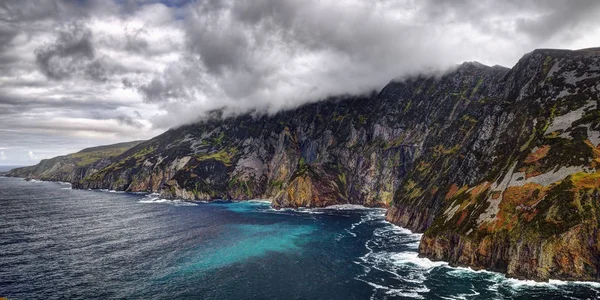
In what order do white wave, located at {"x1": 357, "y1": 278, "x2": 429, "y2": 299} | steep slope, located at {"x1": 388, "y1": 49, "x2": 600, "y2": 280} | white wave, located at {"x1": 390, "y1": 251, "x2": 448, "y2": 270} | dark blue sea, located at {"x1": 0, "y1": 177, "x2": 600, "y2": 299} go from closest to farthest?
white wave, located at {"x1": 357, "y1": 278, "x2": 429, "y2": 299} < dark blue sea, located at {"x1": 0, "y1": 177, "x2": 600, "y2": 299} < steep slope, located at {"x1": 388, "y1": 49, "x2": 600, "y2": 280} < white wave, located at {"x1": 390, "y1": 251, "x2": 448, "y2": 270}

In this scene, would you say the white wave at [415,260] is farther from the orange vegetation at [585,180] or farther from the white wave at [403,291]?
the orange vegetation at [585,180]

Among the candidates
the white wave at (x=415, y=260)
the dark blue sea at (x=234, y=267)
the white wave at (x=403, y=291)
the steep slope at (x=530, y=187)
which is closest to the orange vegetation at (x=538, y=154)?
the steep slope at (x=530, y=187)

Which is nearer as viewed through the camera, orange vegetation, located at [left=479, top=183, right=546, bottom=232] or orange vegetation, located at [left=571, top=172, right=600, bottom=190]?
orange vegetation, located at [left=571, top=172, right=600, bottom=190]

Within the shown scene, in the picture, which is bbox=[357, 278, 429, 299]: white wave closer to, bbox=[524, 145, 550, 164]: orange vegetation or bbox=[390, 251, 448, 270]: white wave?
bbox=[390, 251, 448, 270]: white wave

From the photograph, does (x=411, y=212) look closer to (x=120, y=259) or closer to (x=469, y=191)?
→ (x=469, y=191)

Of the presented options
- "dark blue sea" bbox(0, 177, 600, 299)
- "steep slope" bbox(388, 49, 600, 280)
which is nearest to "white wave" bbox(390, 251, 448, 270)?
"dark blue sea" bbox(0, 177, 600, 299)

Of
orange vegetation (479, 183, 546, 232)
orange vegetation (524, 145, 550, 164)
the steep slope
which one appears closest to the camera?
the steep slope
